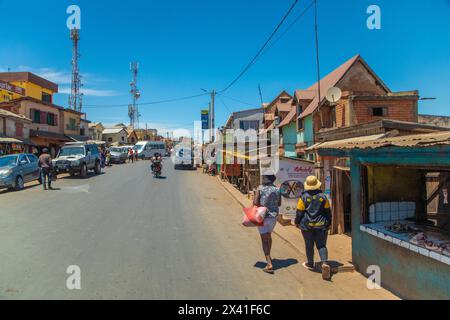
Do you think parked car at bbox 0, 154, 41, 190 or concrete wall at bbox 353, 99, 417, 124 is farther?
concrete wall at bbox 353, 99, 417, 124

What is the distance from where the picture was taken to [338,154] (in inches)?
296

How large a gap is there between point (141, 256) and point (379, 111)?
1725 cm

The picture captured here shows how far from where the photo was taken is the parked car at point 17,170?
52.2 feet

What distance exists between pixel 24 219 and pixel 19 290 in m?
5.81

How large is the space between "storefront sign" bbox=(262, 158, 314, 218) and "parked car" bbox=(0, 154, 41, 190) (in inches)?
500

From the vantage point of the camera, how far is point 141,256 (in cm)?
668

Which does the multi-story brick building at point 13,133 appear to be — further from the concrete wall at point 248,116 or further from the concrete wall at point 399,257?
the concrete wall at point 248,116

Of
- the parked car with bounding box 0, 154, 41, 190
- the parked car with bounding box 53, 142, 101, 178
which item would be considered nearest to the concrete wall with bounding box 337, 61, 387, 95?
the parked car with bounding box 53, 142, 101, 178

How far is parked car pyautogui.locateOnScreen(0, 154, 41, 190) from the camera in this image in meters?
15.9

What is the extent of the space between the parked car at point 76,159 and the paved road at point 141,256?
353 inches

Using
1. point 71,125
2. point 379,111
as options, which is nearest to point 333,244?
point 379,111

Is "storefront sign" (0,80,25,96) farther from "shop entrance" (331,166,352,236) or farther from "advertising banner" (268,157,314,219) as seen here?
"shop entrance" (331,166,352,236)

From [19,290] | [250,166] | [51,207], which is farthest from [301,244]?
[250,166]

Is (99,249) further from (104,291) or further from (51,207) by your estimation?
(51,207)
